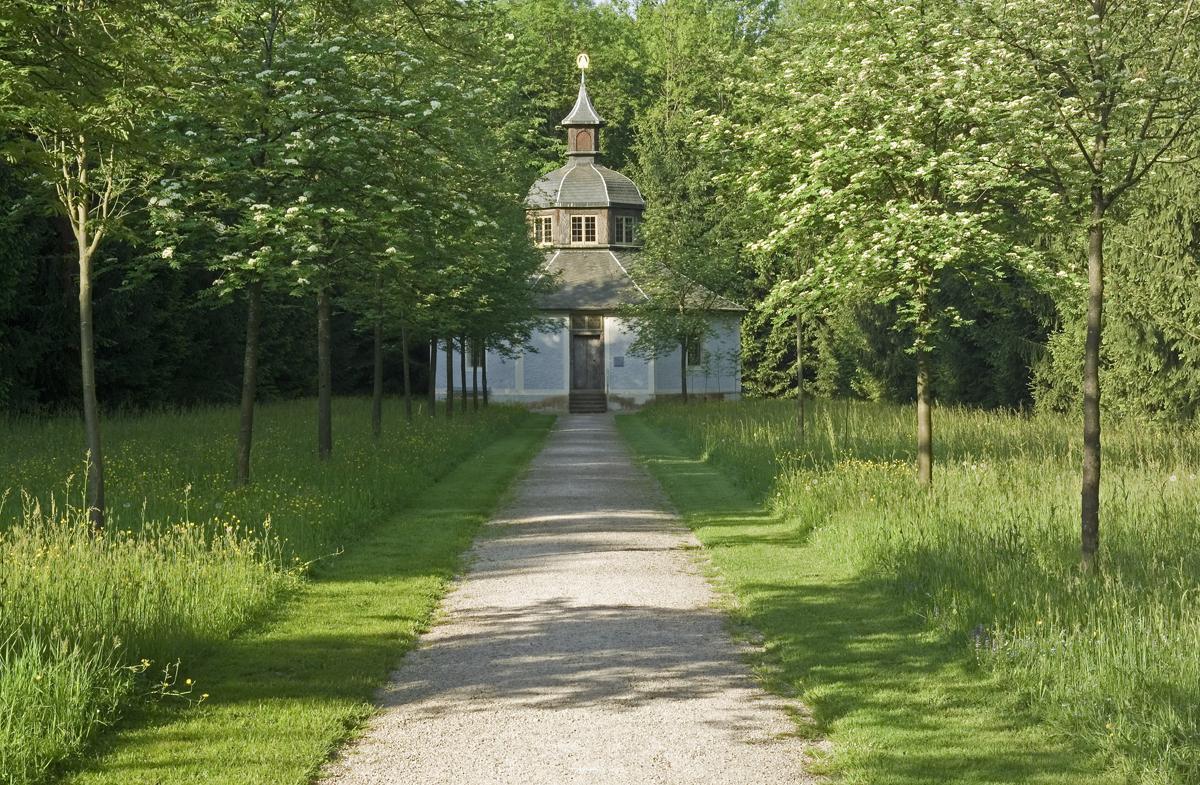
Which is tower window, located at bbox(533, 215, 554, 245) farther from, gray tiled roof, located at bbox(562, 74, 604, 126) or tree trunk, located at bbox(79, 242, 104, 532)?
tree trunk, located at bbox(79, 242, 104, 532)

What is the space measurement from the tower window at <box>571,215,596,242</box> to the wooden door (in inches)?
195

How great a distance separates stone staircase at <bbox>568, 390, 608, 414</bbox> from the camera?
50.2 metres

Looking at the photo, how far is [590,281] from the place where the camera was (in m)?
51.7

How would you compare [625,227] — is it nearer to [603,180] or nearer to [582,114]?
[603,180]

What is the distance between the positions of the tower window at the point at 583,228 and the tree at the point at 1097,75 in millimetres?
44156

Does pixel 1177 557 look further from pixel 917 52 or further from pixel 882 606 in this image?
pixel 917 52

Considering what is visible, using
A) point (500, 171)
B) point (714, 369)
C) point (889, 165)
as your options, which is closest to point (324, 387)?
point (889, 165)

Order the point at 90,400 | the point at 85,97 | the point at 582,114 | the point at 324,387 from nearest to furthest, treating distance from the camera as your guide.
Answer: the point at 85,97
the point at 90,400
the point at 324,387
the point at 582,114

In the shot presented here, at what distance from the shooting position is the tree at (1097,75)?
8.53 meters

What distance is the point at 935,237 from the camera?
1227 cm

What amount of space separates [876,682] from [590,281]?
147ft

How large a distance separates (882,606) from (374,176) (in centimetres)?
782

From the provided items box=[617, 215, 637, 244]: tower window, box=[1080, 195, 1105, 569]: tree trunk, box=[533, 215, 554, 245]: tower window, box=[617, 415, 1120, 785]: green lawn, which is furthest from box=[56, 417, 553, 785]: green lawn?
box=[617, 215, 637, 244]: tower window

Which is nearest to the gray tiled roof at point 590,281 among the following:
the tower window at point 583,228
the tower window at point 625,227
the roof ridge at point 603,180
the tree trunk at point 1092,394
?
the tower window at point 583,228
